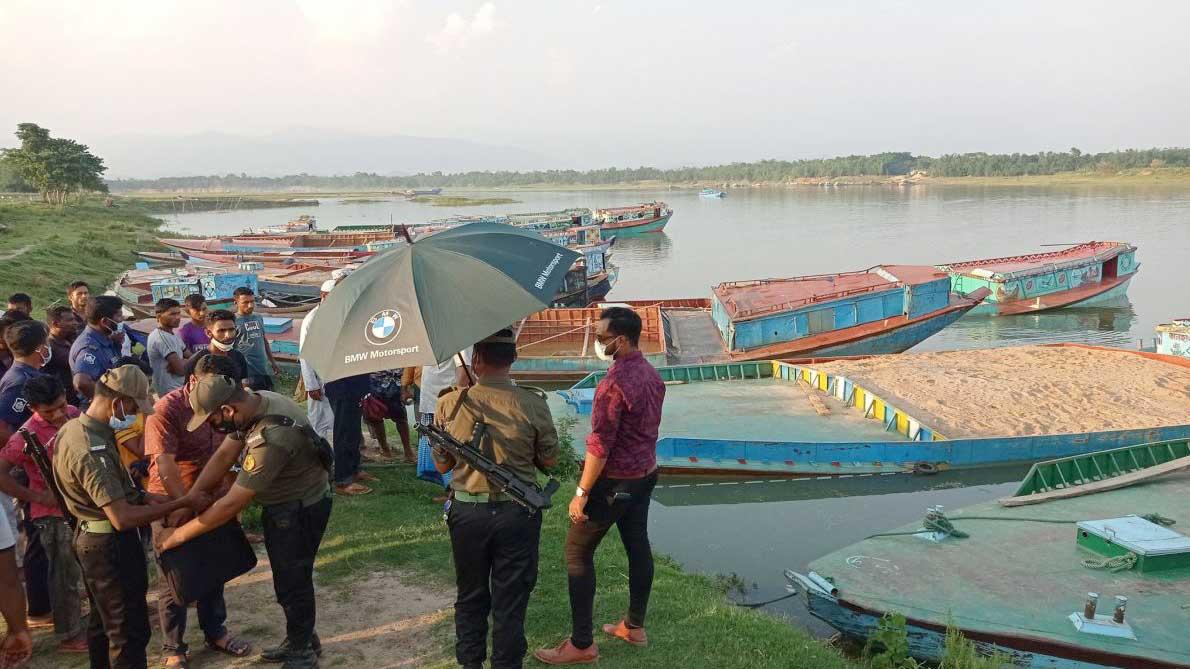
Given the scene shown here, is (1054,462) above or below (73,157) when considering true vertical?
below

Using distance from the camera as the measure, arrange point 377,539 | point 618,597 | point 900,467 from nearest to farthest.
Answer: point 618,597
point 377,539
point 900,467

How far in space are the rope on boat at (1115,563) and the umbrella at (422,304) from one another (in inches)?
195

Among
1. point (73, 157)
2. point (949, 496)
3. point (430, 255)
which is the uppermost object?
point (73, 157)

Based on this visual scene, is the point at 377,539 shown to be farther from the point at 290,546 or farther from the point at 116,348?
the point at 116,348

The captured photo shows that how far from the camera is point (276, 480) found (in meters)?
3.71

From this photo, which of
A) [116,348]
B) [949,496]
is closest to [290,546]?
[116,348]

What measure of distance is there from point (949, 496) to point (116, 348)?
9.72 metres

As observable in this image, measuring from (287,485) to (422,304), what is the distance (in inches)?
46.9

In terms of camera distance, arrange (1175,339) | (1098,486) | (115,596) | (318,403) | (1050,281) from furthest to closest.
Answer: (1050,281)
(1175,339)
(1098,486)
(318,403)
(115,596)

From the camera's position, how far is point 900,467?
32.7ft

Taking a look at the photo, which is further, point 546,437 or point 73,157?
point 73,157

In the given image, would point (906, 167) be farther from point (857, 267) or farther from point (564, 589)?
point (564, 589)

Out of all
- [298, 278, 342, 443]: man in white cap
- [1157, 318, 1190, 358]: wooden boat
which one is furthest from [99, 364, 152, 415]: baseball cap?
[1157, 318, 1190, 358]: wooden boat

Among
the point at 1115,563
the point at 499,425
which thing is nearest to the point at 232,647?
the point at 499,425
